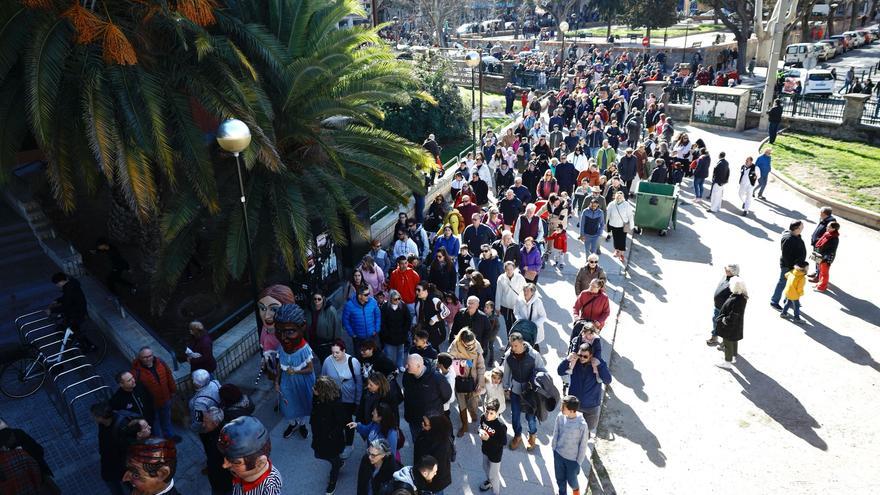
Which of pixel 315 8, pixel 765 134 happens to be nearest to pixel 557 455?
pixel 315 8

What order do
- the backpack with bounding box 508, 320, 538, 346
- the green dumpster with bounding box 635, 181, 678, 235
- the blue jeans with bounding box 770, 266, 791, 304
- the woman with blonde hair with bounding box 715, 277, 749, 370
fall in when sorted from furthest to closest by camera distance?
the green dumpster with bounding box 635, 181, 678, 235
the blue jeans with bounding box 770, 266, 791, 304
the woman with blonde hair with bounding box 715, 277, 749, 370
the backpack with bounding box 508, 320, 538, 346

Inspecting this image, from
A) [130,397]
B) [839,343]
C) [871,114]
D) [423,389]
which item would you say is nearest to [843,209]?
[839,343]

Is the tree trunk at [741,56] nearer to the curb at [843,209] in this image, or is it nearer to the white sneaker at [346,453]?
the curb at [843,209]

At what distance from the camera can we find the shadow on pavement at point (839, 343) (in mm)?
8711

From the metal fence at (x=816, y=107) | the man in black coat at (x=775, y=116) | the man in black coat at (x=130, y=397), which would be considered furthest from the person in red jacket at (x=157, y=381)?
the metal fence at (x=816, y=107)

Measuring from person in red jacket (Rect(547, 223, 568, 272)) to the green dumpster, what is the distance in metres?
2.60

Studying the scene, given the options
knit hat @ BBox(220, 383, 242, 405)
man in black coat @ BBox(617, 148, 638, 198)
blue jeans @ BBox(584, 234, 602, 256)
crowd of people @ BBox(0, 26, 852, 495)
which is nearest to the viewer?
crowd of people @ BBox(0, 26, 852, 495)

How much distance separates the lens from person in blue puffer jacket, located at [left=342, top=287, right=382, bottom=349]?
26.0ft

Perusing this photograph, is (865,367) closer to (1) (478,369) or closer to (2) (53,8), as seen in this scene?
(1) (478,369)

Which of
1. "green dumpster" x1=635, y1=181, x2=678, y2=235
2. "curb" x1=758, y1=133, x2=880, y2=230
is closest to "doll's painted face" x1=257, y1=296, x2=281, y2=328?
"green dumpster" x1=635, y1=181, x2=678, y2=235

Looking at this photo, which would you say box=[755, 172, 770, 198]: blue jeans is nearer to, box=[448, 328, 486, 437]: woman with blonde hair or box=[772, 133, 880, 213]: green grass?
box=[772, 133, 880, 213]: green grass

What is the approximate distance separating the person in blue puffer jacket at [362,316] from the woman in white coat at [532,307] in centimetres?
192

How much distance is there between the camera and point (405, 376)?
6.35 meters

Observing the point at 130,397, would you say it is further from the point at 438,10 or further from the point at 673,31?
the point at 673,31
